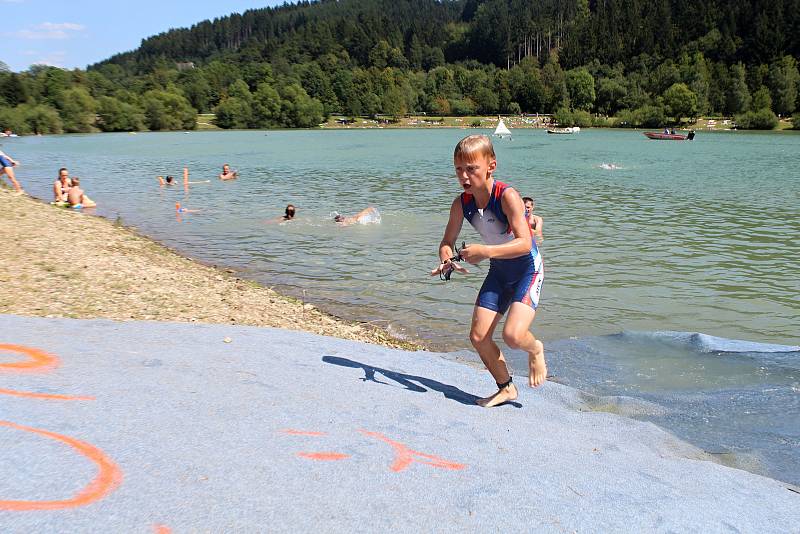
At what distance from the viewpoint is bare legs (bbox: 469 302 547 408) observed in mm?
5641

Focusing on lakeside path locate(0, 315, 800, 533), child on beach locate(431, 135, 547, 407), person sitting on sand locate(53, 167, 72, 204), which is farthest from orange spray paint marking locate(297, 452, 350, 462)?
person sitting on sand locate(53, 167, 72, 204)

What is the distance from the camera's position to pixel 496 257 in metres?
5.34

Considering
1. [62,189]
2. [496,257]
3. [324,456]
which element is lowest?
[324,456]

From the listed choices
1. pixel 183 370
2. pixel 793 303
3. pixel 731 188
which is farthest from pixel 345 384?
pixel 731 188

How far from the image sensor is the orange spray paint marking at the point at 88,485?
3139 millimetres

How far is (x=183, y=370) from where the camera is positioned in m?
Result: 5.56

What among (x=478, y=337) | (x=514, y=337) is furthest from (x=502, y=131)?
(x=514, y=337)

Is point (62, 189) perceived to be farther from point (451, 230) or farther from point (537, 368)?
point (537, 368)

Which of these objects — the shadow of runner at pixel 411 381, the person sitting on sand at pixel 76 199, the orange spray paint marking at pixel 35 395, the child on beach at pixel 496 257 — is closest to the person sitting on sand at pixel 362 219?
the person sitting on sand at pixel 76 199

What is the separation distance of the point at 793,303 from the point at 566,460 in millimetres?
10148

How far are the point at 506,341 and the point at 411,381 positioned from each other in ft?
4.16

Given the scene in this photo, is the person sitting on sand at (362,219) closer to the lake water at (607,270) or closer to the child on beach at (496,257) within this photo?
the lake water at (607,270)

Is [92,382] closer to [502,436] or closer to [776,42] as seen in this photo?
[502,436]

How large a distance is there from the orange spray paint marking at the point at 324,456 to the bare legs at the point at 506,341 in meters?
1.92
